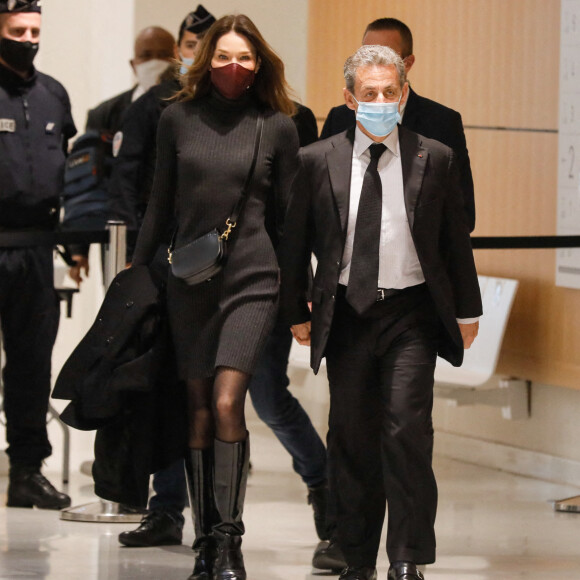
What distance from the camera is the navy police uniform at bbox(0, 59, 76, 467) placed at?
17.6ft

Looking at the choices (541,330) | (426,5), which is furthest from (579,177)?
(426,5)

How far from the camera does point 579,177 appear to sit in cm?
610

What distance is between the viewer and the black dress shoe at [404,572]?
3.93 meters

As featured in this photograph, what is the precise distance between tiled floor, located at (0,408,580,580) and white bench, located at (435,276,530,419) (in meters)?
0.34

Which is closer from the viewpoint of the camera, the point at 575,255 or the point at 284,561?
the point at 284,561

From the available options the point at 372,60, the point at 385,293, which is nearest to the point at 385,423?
the point at 385,293

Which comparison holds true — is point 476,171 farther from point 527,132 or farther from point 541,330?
point 541,330

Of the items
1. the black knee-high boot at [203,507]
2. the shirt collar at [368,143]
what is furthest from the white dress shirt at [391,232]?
the black knee-high boot at [203,507]

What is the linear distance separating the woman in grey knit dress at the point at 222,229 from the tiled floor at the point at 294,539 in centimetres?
41

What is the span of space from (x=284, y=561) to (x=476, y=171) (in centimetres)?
253

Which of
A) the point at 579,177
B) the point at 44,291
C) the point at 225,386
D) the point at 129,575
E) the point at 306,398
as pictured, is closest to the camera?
the point at 225,386

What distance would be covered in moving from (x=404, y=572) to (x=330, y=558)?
2.21ft

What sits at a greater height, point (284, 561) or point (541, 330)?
point (541, 330)

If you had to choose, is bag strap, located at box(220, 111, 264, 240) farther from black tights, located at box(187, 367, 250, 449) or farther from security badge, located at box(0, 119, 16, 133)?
security badge, located at box(0, 119, 16, 133)
